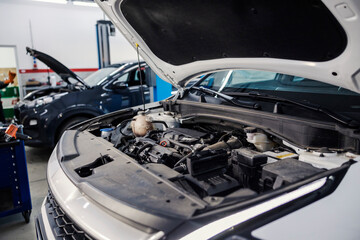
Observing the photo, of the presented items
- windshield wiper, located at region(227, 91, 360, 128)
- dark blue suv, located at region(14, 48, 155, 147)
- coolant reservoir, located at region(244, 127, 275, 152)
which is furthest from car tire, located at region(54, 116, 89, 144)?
coolant reservoir, located at region(244, 127, 275, 152)

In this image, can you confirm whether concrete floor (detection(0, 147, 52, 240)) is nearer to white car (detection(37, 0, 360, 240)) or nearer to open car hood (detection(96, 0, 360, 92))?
white car (detection(37, 0, 360, 240))

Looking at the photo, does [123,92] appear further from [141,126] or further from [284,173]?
[284,173]

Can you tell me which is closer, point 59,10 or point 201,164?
point 201,164

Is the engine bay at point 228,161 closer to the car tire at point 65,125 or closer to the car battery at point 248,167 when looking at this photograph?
the car battery at point 248,167

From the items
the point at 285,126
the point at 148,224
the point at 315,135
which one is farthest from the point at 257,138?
the point at 148,224

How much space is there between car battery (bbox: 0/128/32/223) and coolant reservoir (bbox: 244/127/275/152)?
7.09 feet

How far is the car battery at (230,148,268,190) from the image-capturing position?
1.33m

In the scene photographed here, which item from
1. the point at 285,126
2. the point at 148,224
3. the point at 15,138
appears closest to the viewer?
the point at 148,224

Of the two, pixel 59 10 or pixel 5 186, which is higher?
pixel 59 10

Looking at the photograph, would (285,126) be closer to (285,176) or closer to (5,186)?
(285,176)

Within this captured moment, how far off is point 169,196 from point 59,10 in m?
9.15

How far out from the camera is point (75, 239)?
44.7 inches

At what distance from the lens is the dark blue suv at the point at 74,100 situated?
13.5ft

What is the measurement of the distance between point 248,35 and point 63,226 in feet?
4.57
